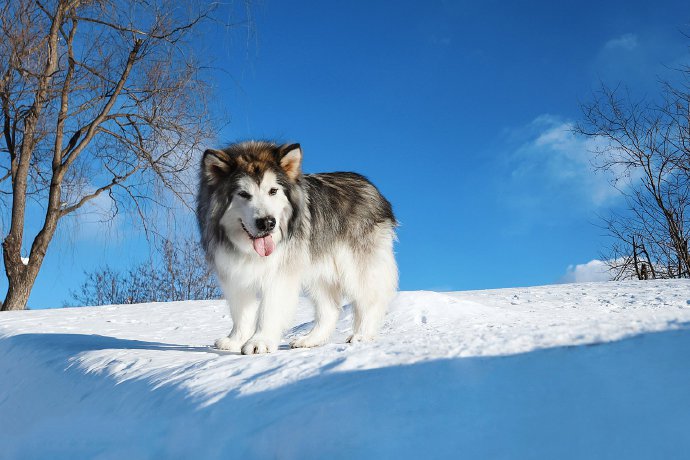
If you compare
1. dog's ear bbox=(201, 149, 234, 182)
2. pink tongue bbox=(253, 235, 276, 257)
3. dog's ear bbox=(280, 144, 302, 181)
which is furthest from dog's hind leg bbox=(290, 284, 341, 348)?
dog's ear bbox=(201, 149, 234, 182)

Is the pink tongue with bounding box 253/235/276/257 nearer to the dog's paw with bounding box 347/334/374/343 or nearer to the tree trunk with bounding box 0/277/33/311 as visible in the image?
the dog's paw with bounding box 347/334/374/343

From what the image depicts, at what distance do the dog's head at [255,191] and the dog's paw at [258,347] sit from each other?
0.54 m

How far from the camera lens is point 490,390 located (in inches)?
86.4

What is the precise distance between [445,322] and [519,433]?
14.6 ft

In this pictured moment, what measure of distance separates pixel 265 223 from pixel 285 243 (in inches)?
13.2

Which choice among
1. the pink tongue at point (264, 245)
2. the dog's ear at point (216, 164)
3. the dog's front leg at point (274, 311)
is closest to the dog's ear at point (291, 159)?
the dog's ear at point (216, 164)

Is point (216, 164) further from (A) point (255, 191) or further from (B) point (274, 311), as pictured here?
(B) point (274, 311)

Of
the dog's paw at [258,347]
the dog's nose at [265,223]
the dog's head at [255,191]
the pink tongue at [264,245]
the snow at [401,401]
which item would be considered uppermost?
the dog's head at [255,191]

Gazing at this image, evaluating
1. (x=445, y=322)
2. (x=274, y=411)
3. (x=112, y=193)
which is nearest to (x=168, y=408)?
(x=274, y=411)

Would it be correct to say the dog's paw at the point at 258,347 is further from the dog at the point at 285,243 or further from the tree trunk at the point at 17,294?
the tree trunk at the point at 17,294

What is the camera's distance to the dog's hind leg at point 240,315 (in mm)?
4129

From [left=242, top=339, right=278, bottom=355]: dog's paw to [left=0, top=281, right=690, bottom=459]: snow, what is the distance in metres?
0.34

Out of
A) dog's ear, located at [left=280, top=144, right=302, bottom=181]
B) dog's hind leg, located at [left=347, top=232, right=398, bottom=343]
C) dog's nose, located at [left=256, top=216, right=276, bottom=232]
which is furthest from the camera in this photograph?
dog's hind leg, located at [left=347, top=232, right=398, bottom=343]

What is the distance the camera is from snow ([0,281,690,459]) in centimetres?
195
